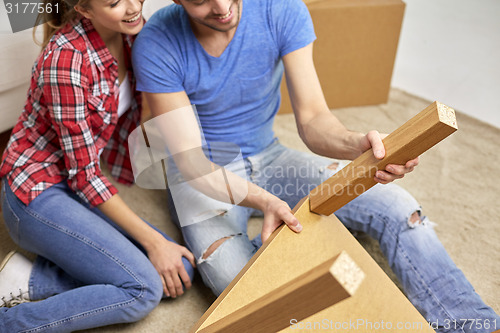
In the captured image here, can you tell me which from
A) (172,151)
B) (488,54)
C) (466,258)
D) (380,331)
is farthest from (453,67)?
(380,331)

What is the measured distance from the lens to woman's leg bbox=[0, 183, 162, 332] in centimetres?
102

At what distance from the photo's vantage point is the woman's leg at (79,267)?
102cm

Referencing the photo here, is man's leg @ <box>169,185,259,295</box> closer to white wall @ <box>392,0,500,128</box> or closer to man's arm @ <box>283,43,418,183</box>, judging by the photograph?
man's arm @ <box>283,43,418,183</box>

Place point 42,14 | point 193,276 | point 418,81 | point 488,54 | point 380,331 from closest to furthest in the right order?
point 380,331
point 42,14
point 193,276
point 418,81
point 488,54

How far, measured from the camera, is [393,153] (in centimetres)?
75

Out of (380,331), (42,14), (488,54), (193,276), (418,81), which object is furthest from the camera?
(488,54)

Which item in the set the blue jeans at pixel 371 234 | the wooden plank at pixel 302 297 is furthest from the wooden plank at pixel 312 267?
the blue jeans at pixel 371 234

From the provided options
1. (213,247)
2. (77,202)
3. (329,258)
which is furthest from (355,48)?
(329,258)

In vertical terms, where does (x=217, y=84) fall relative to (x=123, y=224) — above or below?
above

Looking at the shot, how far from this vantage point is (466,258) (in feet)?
4.05

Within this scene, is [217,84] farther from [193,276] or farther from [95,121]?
[193,276]

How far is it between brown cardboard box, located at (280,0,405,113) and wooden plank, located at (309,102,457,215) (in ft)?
2.87

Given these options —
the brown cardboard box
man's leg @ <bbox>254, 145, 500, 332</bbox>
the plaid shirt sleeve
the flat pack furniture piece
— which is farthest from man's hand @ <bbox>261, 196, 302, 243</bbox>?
the brown cardboard box

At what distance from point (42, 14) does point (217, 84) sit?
36 cm
